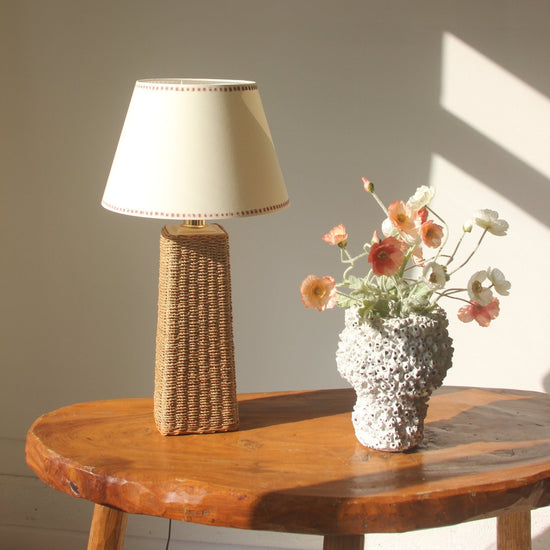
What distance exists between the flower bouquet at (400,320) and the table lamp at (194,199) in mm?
167

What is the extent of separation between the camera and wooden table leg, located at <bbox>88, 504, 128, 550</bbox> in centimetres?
136

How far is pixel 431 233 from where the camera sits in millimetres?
1224

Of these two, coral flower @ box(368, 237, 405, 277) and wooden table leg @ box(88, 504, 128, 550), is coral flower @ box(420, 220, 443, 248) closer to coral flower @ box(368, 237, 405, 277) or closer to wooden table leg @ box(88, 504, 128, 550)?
coral flower @ box(368, 237, 405, 277)

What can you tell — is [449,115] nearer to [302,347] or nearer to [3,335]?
[302,347]

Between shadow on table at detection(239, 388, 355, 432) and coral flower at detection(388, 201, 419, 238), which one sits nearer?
coral flower at detection(388, 201, 419, 238)

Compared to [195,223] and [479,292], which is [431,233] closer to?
[479,292]

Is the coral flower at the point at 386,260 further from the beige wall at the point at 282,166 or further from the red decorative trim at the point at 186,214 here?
the beige wall at the point at 282,166

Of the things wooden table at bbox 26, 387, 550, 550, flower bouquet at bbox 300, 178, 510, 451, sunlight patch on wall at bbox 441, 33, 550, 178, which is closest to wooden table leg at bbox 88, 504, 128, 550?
wooden table at bbox 26, 387, 550, 550

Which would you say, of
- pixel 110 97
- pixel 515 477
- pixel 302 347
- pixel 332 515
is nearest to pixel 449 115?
pixel 302 347

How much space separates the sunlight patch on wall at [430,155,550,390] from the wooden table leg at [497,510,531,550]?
0.46 metres

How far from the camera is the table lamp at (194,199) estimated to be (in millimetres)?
1215

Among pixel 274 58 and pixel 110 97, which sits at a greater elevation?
pixel 274 58

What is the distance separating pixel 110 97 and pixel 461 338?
3.38ft

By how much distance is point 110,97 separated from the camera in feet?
6.41
